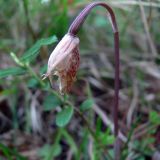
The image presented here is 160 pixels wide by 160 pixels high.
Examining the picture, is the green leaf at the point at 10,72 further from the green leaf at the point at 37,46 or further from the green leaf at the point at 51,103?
the green leaf at the point at 51,103

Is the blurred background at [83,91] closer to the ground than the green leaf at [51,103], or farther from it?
closer to the ground

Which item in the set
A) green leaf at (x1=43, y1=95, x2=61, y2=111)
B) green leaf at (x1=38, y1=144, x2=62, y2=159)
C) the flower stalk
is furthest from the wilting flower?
green leaf at (x1=38, y1=144, x2=62, y2=159)

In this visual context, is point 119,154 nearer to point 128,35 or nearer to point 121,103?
point 121,103

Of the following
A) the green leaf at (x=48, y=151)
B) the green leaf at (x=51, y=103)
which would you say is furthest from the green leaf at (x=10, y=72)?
the green leaf at (x=48, y=151)

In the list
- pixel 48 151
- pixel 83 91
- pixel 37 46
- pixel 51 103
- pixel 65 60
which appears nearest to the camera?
pixel 65 60

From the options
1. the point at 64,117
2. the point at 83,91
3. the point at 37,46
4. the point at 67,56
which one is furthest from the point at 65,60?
the point at 83,91

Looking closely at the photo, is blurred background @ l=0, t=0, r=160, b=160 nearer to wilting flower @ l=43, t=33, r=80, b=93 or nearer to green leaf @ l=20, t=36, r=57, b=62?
green leaf @ l=20, t=36, r=57, b=62

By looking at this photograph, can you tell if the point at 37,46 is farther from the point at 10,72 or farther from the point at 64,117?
the point at 64,117
